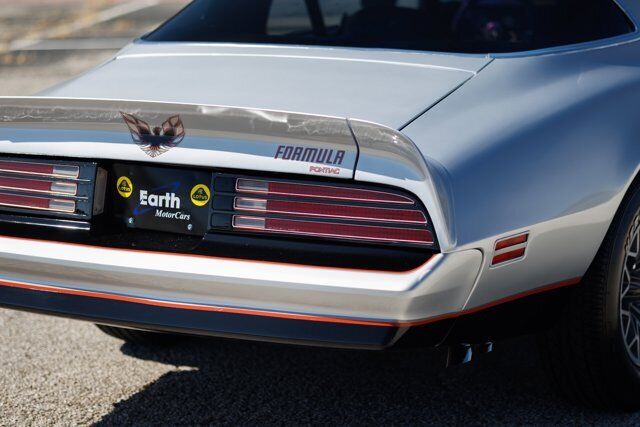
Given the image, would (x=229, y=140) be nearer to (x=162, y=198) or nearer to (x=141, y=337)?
(x=162, y=198)

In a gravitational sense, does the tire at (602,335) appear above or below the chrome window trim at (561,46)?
below

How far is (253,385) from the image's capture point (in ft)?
12.5

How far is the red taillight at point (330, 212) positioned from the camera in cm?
281

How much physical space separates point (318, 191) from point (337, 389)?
111 centimetres

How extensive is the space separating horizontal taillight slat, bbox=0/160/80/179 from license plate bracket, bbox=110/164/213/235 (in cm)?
13

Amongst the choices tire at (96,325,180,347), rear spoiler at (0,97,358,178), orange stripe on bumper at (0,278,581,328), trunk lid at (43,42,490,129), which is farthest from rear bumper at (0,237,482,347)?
tire at (96,325,180,347)

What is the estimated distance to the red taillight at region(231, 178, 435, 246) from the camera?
2.81m

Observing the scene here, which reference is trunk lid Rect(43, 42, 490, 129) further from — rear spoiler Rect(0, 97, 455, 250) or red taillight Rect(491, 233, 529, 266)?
red taillight Rect(491, 233, 529, 266)

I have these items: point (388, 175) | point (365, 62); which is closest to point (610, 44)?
point (365, 62)

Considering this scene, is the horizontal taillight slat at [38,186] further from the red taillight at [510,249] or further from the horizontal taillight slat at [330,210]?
the red taillight at [510,249]

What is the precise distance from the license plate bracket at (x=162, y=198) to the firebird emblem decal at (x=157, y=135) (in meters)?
0.07

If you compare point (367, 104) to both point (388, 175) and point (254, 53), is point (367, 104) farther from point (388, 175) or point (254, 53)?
point (254, 53)

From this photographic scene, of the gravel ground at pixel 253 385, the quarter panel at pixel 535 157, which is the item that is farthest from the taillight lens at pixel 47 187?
the quarter panel at pixel 535 157

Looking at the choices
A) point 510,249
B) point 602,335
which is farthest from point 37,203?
point 602,335
